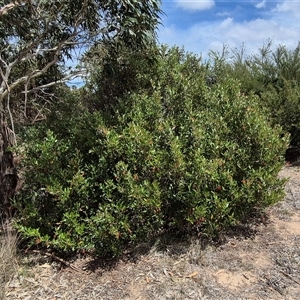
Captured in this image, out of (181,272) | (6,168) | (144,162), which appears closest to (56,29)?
(6,168)

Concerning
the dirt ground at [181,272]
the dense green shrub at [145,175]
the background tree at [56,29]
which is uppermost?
the background tree at [56,29]

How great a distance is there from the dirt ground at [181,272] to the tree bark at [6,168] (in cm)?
101

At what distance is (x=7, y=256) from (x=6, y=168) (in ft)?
4.05

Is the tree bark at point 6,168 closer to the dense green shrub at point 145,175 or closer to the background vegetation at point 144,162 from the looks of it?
the background vegetation at point 144,162

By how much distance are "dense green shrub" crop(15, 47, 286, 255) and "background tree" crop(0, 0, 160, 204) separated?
19.5 inches

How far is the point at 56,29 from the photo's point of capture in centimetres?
473

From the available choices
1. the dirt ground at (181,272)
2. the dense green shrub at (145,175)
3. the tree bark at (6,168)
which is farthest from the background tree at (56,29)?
the dirt ground at (181,272)

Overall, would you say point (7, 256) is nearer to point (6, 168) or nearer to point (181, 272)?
point (6, 168)

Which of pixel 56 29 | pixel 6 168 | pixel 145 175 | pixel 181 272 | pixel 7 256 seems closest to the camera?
pixel 181 272

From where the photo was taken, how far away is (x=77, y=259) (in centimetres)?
337

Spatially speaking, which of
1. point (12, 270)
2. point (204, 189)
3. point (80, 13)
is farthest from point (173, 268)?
point (80, 13)

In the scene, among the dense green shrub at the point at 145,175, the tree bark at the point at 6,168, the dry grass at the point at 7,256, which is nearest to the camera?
the dry grass at the point at 7,256

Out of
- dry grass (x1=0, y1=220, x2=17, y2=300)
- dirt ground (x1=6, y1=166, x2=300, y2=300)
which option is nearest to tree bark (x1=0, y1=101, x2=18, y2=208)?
dry grass (x1=0, y1=220, x2=17, y2=300)

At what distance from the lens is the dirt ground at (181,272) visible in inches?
113
